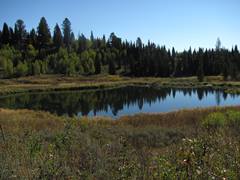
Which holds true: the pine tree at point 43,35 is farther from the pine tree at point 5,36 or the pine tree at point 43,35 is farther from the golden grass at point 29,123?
the golden grass at point 29,123

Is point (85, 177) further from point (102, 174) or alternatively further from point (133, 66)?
point (133, 66)

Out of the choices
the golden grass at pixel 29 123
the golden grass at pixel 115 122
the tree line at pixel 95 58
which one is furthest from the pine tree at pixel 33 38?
the golden grass at pixel 29 123

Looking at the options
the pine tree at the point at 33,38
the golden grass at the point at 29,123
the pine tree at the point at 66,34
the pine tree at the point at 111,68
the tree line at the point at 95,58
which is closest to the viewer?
the golden grass at the point at 29,123

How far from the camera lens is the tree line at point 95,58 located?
9688 centimetres

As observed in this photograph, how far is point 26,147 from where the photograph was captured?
6.37 m

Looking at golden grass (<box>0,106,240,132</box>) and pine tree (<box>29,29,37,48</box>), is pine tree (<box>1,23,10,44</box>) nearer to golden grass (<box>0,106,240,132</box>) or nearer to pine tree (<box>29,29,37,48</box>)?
pine tree (<box>29,29,37,48</box>)

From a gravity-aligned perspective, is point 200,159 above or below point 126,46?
below

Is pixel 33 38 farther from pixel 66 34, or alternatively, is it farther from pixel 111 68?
pixel 111 68

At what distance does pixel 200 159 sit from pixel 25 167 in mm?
2566

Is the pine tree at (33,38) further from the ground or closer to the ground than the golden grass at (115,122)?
further from the ground

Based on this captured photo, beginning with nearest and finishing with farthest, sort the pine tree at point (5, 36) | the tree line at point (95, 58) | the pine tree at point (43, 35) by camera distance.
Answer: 1. the tree line at point (95, 58)
2. the pine tree at point (43, 35)
3. the pine tree at point (5, 36)

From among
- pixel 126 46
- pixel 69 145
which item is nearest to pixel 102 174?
pixel 69 145

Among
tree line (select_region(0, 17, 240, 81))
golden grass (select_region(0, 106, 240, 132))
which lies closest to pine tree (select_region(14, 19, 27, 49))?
tree line (select_region(0, 17, 240, 81))

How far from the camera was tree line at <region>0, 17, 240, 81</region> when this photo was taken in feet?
318
